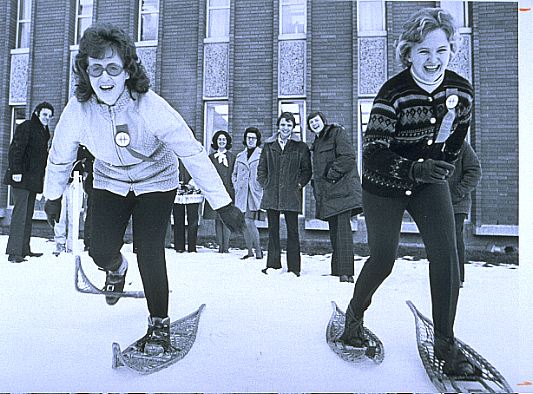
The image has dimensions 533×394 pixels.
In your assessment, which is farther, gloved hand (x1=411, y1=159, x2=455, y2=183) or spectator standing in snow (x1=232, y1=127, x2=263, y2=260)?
spectator standing in snow (x1=232, y1=127, x2=263, y2=260)

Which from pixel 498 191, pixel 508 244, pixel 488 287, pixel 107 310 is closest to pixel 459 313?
pixel 488 287

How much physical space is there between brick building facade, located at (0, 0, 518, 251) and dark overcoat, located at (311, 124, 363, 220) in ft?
0.13

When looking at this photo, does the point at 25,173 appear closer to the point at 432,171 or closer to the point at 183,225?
the point at 183,225

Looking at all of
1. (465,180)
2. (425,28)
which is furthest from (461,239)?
(425,28)

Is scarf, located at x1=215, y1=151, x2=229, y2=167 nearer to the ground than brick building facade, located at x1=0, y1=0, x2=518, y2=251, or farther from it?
nearer to the ground

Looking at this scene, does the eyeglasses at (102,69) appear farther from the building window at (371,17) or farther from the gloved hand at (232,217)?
the building window at (371,17)

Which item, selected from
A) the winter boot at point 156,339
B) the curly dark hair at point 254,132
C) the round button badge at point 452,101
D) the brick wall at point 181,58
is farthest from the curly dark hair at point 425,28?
the winter boot at point 156,339

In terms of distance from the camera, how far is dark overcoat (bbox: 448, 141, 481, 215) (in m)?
1.45

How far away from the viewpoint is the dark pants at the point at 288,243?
1.66 m

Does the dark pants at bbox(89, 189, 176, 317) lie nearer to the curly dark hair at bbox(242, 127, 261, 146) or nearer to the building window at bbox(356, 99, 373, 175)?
the curly dark hair at bbox(242, 127, 261, 146)

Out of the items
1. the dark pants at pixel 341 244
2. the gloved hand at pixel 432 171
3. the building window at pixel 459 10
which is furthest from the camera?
the dark pants at pixel 341 244

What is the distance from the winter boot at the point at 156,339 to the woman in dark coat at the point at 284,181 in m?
0.45

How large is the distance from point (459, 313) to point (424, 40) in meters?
0.81

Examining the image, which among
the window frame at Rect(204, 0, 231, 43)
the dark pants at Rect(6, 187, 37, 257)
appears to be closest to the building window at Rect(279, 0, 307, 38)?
the window frame at Rect(204, 0, 231, 43)
